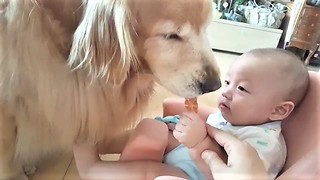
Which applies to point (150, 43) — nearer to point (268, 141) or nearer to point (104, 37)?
point (104, 37)

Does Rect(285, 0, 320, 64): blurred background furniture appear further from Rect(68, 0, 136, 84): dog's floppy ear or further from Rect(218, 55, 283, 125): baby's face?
Rect(68, 0, 136, 84): dog's floppy ear

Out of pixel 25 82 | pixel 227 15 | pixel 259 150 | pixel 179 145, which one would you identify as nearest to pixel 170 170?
pixel 179 145

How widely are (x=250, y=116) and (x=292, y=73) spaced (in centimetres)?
12

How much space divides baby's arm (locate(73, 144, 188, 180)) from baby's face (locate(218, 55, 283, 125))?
0.17m

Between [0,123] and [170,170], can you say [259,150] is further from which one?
[0,123]

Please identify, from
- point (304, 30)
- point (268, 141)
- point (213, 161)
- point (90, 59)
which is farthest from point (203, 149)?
point (304, 30)

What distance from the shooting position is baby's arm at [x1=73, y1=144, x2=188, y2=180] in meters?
0.98

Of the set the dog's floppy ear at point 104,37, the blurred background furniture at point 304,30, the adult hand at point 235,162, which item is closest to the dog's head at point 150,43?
the dog's floppy ear at point 104,37

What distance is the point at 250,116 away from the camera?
1.00m

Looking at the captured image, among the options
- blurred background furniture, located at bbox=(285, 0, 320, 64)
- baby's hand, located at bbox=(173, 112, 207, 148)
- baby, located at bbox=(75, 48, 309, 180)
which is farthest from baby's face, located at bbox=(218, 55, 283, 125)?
blurred background furniture, located at bbox=(285, 0, 320, 64)

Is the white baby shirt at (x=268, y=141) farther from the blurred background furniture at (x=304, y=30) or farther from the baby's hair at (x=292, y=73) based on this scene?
the blurred background furniture at (x=304, y=30)

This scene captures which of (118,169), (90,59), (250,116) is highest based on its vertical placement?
(90,59)

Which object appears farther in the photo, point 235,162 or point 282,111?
point 282,111

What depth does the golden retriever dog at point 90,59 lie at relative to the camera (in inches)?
33.4
